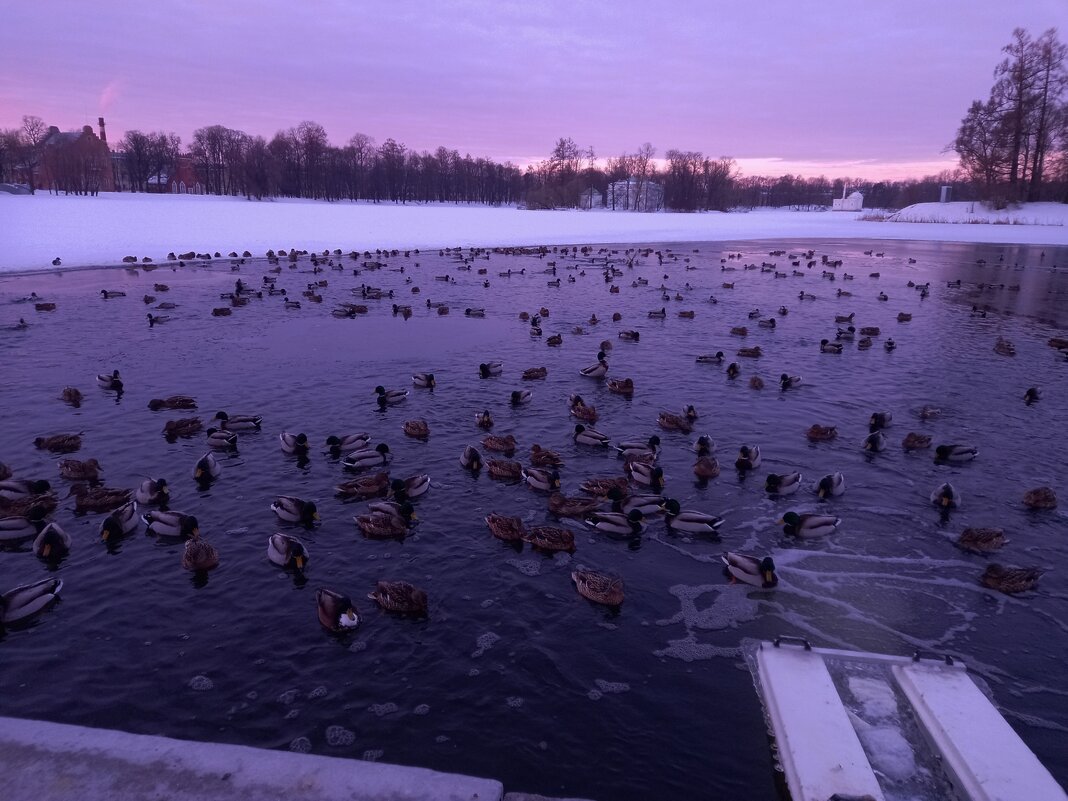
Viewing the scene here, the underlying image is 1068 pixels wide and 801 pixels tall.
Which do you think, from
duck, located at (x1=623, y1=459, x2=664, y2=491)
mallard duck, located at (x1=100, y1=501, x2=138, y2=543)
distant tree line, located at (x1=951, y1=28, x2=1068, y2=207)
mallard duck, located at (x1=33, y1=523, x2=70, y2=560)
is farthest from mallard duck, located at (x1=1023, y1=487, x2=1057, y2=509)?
distant tree line, located at (x1=951, y1=28, x2=1068, y2=207)

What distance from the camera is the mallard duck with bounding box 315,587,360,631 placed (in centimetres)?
773

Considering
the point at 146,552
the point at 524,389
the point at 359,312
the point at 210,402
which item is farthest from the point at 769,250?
the point at 146,552

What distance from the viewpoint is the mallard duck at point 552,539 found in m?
9.68

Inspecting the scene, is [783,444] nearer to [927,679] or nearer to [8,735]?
[927,679]

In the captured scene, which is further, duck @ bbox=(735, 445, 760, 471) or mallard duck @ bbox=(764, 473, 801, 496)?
duck @ bbox=(735, 445, 760, 471)

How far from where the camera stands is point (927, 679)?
6.69 m

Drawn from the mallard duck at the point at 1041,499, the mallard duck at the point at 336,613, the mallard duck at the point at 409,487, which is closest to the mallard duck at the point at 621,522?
the mallard duck at the point at 409,487

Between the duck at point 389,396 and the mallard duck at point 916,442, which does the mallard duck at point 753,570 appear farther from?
the duck at point 389,396

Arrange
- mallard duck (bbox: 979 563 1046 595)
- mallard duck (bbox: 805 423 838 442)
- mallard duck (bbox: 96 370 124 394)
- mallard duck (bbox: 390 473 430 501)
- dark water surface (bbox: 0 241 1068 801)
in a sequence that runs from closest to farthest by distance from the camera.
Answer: dark water surface (bbox: 0 241 1068 801) → mallard duck (bbox: 979 563 1046 595) → mallard duck (bbox: 390 473 430 501) → mallard duck (bbox: 805 423 838 442) → mallard duck (bbox: 96 370 124 394)

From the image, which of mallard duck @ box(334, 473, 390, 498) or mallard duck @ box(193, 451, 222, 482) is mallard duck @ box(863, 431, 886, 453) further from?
mallard duck @ box(193, 451, 222, 482)

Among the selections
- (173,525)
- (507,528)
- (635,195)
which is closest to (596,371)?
(507,528)

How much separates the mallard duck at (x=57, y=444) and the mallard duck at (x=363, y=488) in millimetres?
5687

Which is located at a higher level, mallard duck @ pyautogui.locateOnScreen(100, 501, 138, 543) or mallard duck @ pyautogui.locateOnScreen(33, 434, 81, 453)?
mallard duck @ pyautogui.locateOnScreen(33, 434, 81, 453)

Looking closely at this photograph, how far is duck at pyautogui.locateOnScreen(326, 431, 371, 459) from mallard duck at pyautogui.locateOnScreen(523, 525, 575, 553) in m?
4.73
